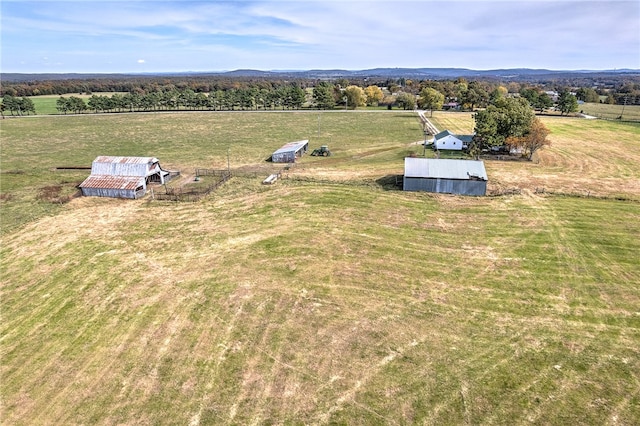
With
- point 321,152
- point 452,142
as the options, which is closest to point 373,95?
point 452,142

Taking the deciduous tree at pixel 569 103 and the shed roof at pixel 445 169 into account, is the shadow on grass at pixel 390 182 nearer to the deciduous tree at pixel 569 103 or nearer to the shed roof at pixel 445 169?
the shed roof at pixel 445 169

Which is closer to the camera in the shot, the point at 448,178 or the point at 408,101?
the point at 448,178

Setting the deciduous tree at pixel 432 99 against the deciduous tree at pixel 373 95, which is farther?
the deciduous tree at pixel 373 95

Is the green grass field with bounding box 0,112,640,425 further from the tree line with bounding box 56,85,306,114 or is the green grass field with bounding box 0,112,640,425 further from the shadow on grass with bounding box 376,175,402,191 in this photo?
the tree line with bounding box 56,85,306,114

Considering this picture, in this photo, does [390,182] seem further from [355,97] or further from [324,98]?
[355,97]

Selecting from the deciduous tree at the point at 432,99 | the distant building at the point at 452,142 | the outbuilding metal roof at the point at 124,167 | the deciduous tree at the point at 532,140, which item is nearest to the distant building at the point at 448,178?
the deciduous tree at the point at 532,140

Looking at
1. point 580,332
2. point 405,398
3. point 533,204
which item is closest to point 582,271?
point 580,332

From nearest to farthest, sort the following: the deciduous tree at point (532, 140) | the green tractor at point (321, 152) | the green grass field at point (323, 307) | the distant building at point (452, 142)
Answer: the green grass field at point (323, 307) < the deciduous tree at point (532, 140) < the green tractor at point (321, 152) < the distant building at point (452, 142)
